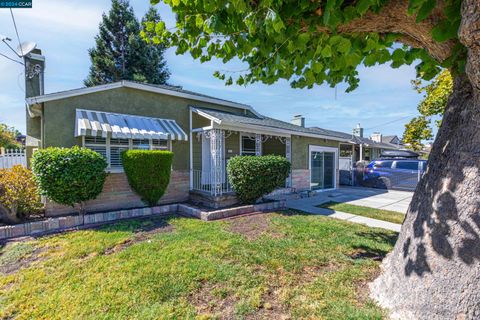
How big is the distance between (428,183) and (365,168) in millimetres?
15636

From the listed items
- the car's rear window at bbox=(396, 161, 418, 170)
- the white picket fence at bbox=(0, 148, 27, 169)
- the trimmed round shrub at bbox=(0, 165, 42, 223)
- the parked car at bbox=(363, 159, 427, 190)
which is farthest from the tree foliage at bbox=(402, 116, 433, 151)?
the white picket fence at bbox=(0, 148, 27, 169)

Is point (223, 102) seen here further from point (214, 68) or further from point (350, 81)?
point (350, 81)

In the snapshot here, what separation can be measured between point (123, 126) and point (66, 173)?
8.79ft

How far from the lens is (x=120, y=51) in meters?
25.4

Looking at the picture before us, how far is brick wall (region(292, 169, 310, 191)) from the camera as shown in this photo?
1346 centimetres

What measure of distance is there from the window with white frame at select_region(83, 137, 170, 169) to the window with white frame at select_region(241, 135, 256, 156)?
515 cm

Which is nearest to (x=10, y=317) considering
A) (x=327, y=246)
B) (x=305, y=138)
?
(x=327, y=246)

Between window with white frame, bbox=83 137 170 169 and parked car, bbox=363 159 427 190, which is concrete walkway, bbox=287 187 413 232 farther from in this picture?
window with white frame, bbox=83 137 170 169

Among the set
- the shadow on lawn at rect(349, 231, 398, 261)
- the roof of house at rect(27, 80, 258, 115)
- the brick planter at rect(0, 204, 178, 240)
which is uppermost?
the roof of house at rect(27, 80, 258, 115)

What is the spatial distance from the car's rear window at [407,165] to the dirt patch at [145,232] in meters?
15.7

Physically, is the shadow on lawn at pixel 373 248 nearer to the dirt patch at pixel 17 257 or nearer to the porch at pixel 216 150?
the porch at pixel 216 150

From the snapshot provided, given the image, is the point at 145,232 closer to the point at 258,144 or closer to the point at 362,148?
the point at 258,144

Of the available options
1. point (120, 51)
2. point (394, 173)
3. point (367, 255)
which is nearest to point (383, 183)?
point (394, 173)

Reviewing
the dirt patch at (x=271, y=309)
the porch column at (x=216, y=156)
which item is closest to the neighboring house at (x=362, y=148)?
the porch column at (x=216, y=156)
